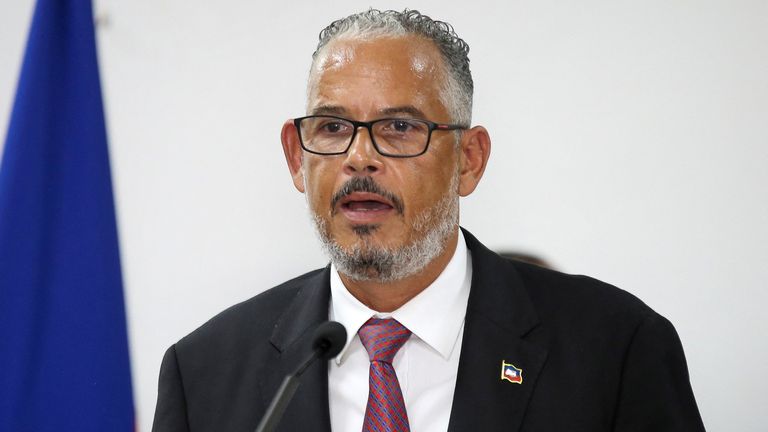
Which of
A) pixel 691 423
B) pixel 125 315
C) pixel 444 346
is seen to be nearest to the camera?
pixel 691 423

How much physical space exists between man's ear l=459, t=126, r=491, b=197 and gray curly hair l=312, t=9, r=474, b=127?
6cm

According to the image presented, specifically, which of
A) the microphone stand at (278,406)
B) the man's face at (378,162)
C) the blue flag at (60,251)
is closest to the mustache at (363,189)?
the man's face at (378,162)

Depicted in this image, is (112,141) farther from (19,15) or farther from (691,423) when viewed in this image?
(691,423)

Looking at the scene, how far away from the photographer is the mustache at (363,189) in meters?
1.87

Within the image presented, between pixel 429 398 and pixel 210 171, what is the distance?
3.91ft

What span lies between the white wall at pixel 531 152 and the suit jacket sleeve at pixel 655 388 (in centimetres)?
57

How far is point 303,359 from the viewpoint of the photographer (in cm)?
203

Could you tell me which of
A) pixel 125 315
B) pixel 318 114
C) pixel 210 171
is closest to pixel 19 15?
pixel 210 171

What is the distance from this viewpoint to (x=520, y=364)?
192 centimetres

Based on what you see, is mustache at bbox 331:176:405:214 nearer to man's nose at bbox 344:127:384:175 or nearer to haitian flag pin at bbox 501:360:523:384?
man's nose at bbox 344:127:384:175

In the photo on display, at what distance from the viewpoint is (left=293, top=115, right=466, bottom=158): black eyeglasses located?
1.90 meters

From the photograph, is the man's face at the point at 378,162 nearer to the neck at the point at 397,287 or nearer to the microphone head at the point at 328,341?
the neck at the point at 397,287

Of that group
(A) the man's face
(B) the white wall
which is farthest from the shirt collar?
(B) the white wall

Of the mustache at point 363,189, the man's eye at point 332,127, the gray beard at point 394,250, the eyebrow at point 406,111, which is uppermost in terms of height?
the eyebrow at point 406,111
